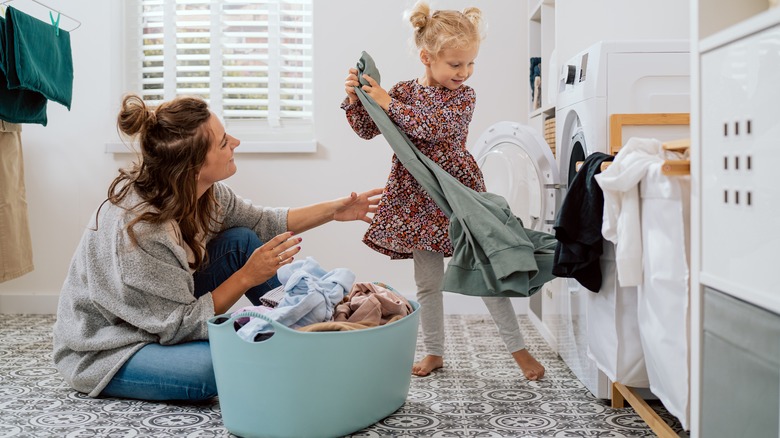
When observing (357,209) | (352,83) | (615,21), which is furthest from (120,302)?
(615,21)

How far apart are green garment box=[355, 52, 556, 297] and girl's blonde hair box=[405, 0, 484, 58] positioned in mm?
249

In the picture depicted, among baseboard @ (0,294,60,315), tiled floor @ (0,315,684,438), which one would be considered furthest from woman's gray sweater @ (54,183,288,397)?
baseboard @ (0,294,60,315)

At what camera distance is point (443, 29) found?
1978 millimetres

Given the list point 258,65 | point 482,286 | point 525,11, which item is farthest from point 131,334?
point 525,11

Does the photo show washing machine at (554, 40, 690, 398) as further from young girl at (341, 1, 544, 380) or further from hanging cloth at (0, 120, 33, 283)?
hanging cloth at (0, 120, 33, 283)

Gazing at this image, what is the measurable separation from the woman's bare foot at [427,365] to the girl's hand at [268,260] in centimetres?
53

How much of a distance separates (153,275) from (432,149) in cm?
84

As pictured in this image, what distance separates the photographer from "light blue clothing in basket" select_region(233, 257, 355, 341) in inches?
58.7

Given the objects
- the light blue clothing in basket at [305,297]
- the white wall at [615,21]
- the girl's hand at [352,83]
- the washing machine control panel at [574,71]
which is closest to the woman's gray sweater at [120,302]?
the light blue clothing in basket at [305,297]

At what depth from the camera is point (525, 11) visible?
290cm

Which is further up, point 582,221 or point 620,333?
point 582,221

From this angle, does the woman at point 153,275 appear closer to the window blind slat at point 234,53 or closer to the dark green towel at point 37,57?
the dark green towel at point 37,57

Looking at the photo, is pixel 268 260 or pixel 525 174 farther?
pixel 525 174

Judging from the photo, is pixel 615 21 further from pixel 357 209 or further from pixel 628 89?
pixel 357 209
